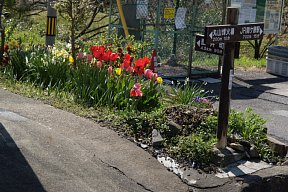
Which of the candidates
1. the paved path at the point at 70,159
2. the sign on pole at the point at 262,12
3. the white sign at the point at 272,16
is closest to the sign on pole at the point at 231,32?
the paved path at the point at 70,159

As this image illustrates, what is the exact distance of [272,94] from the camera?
1166 centimetres

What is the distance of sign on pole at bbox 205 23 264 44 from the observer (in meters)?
6.11

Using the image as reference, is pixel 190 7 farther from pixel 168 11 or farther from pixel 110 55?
pixel 110 55

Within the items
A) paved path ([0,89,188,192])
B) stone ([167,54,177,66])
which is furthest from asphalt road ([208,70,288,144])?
paved path ([0,89,188,192])

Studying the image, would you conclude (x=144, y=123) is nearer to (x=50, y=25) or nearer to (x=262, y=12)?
(x=50, y=25)

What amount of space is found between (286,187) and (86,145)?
228 cm

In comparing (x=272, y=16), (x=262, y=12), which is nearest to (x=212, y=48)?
(x=262, y=12)

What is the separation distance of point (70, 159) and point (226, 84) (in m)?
1.98

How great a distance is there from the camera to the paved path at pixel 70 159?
17.4 feet

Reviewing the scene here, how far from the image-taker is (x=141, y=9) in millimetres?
12297

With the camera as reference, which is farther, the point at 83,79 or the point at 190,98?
the point at 83,79

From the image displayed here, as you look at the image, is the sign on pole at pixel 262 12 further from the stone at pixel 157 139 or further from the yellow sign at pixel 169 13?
the stone at pixel 157 139

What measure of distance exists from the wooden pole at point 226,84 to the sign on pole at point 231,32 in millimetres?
101

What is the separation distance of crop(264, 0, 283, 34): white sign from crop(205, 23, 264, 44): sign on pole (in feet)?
28.2
